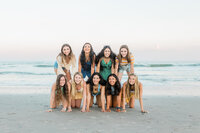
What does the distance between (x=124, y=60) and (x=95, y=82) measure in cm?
108

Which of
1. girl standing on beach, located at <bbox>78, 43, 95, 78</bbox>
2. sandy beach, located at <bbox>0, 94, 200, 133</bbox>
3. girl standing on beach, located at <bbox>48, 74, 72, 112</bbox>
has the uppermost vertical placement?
girl standing on beach, located at <bbox>78, 43, 95, 78</bbox>

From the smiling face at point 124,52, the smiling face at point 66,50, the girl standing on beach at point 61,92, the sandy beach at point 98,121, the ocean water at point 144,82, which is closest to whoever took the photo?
the sandy beach at point 98,121

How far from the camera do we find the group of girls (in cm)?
435

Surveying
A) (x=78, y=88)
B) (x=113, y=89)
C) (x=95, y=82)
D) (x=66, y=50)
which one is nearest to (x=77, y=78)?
(x=78, y=88)

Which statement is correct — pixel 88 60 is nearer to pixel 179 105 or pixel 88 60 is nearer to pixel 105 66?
pixel 105 66

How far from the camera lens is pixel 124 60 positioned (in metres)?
4.92

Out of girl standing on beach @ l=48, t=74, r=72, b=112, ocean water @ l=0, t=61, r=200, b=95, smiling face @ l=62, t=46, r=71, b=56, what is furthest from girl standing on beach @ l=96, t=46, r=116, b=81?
ocean water @ l=0, t=61, r=200, b=95

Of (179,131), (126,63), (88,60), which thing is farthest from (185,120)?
(88,60)

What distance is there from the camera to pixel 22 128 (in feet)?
10.3

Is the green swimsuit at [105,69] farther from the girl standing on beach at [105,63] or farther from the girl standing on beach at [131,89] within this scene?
the girl standing on beach at [131,89]

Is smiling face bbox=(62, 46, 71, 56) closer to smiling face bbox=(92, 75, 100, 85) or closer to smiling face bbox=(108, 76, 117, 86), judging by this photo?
smiling face bbox=(92, 75, 100, 85)

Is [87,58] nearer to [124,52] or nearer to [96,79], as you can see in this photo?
[96,79]

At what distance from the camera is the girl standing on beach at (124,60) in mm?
4781

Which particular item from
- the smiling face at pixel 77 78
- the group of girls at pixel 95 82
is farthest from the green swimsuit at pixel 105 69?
the smiling face at pixel 77 78
